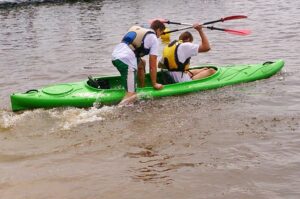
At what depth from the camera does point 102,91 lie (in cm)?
727

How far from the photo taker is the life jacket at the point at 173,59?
737 cm

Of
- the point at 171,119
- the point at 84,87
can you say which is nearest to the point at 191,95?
the point at 171,119

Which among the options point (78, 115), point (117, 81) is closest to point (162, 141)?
point (78, 115)

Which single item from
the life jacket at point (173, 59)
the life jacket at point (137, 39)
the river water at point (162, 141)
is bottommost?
the river water at point (162, 141)

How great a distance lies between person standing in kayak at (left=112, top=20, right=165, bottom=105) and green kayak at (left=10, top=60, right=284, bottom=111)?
220mm

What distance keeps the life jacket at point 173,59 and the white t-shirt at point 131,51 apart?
1.40ft

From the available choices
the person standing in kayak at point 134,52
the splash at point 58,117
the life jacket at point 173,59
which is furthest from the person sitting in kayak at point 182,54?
the splash at point 58,117

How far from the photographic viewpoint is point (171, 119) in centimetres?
651

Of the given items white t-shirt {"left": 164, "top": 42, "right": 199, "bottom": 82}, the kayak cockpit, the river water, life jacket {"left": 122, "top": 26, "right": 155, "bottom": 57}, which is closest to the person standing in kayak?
life jacket {"left": 122, "top": 26, "right": 155, "bottom": 57}

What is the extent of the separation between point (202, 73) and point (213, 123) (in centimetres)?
193

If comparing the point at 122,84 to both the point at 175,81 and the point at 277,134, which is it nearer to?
the point at 175,81

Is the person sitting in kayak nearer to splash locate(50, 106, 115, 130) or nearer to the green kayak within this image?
the green kayak

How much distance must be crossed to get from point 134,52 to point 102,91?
83 centimetres

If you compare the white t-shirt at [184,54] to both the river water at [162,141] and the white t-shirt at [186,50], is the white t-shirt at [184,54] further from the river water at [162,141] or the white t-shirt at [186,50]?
the river water at [162,141]
